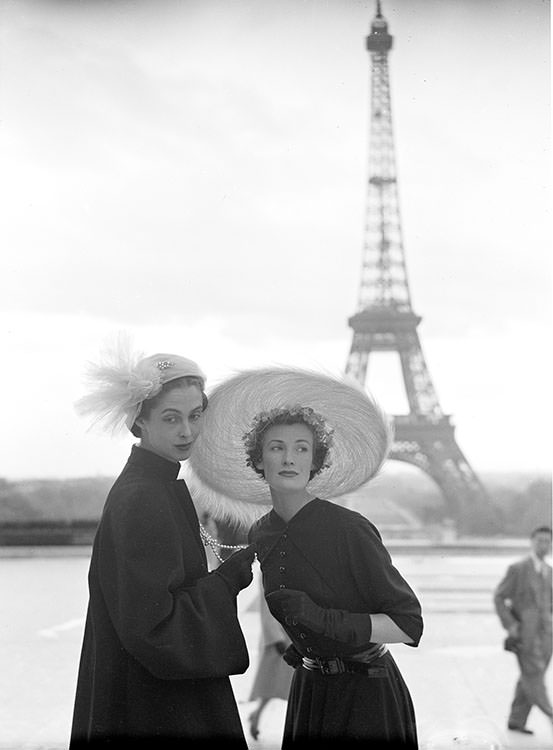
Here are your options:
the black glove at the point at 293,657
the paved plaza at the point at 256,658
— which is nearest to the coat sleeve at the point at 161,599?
the black glove at the point at 293,657

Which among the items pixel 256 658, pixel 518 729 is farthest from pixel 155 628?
pixel 518 729

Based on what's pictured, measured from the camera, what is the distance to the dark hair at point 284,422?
1781 mm

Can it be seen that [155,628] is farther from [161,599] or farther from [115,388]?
[115,388]

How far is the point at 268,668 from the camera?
224 cm

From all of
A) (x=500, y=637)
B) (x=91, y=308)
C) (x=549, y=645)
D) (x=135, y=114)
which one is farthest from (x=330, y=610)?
(x=500, y=637)

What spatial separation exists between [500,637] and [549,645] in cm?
78

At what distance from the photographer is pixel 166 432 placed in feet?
5.79

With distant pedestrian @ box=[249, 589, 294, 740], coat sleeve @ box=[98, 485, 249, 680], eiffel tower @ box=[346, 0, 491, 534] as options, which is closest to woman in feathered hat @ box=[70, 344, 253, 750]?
coat sleeve @ box=[98, 485, 249, 680]

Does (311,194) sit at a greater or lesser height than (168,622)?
greater

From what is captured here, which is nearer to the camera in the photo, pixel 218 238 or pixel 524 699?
pixel 218 238

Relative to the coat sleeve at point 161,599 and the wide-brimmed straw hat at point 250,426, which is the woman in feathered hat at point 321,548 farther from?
the coat sleeve at point 161,599

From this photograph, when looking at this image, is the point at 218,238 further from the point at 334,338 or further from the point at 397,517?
the point at 397,517

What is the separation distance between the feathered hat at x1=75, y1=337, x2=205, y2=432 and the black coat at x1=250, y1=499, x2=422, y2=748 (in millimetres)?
359

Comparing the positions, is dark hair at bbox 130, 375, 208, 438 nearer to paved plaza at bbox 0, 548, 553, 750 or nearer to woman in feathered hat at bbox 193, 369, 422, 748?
woman in feathered hat at bbox 193, 369, 422, 748
